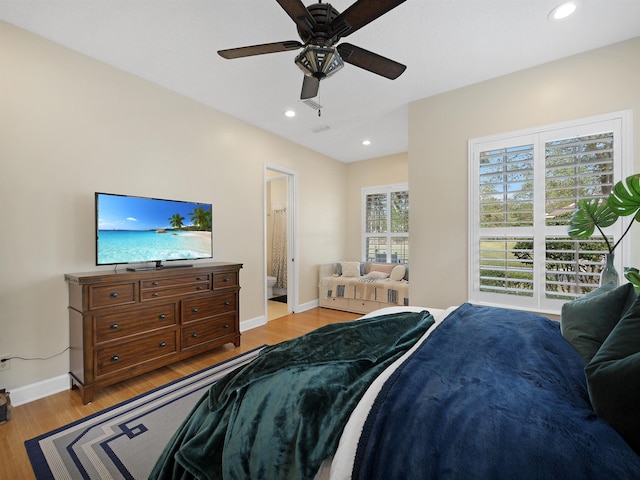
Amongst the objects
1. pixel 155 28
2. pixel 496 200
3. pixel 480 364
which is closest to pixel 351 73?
pixel 155 28

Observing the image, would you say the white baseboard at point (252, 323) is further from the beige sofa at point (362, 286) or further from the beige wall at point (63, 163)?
the beige sofa at point (362, 286)

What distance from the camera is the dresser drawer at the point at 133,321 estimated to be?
2.27m

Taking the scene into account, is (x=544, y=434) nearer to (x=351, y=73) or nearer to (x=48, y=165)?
(x=351, y=73)

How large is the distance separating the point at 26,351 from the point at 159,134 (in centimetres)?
222

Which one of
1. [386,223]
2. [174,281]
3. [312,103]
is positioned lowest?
[174,281]

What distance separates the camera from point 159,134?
3049 millimetres

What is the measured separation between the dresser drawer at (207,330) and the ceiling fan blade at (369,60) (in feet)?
8.78

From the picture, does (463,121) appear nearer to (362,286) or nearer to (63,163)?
(362,286)

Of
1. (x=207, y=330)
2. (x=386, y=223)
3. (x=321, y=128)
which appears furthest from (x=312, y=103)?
(x=386, y=223)

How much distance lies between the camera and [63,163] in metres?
2.41

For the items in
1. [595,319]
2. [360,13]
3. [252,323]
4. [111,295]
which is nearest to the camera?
[595,319]

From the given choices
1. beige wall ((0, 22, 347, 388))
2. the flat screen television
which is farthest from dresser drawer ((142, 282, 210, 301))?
beige wall ((0, 22, 347, 388))

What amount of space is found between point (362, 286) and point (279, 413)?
3868 millimetres

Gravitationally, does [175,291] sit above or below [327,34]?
below
